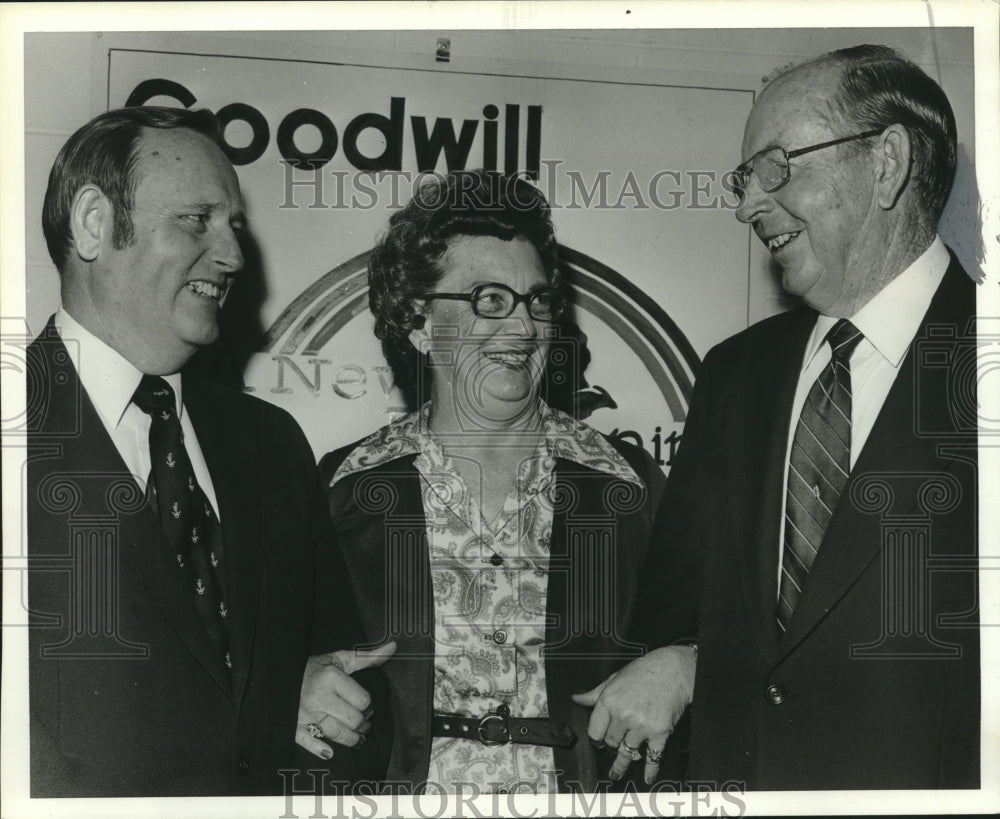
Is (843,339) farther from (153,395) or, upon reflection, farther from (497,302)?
(153,395)

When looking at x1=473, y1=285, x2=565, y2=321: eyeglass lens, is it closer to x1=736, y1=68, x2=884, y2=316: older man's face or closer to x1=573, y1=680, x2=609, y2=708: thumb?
x1=736, y1=68, x2=884, y2=316: older man's face

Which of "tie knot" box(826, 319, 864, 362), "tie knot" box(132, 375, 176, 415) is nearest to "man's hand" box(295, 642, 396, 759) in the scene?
"tie knot" box(132, 375, 176, 415)

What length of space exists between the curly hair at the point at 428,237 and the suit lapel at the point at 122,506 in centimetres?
53

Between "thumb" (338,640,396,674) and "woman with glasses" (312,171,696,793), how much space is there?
0.02 metres

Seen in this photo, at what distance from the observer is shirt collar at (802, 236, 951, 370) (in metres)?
2.07

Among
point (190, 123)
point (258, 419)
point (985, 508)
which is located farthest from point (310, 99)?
point (985, 508)

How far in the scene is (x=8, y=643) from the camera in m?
2.06

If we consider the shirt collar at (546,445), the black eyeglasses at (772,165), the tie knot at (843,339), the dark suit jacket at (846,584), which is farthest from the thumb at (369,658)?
the black eyeglasses at (772,165)

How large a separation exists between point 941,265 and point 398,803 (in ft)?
4.73

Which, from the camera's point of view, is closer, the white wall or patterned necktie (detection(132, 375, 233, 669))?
patterned necktie (detection(132, 375, 233, 669))

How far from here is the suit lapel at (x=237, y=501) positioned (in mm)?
2016

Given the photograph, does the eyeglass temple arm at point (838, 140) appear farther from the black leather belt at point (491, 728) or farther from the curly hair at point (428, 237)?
the black leather belt at point (491, 728)

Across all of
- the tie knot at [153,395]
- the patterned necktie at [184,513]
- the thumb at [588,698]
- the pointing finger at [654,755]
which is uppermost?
the tie knot at [153,395]

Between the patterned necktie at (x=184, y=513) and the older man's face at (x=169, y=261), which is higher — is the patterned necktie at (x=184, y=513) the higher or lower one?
the lower one
